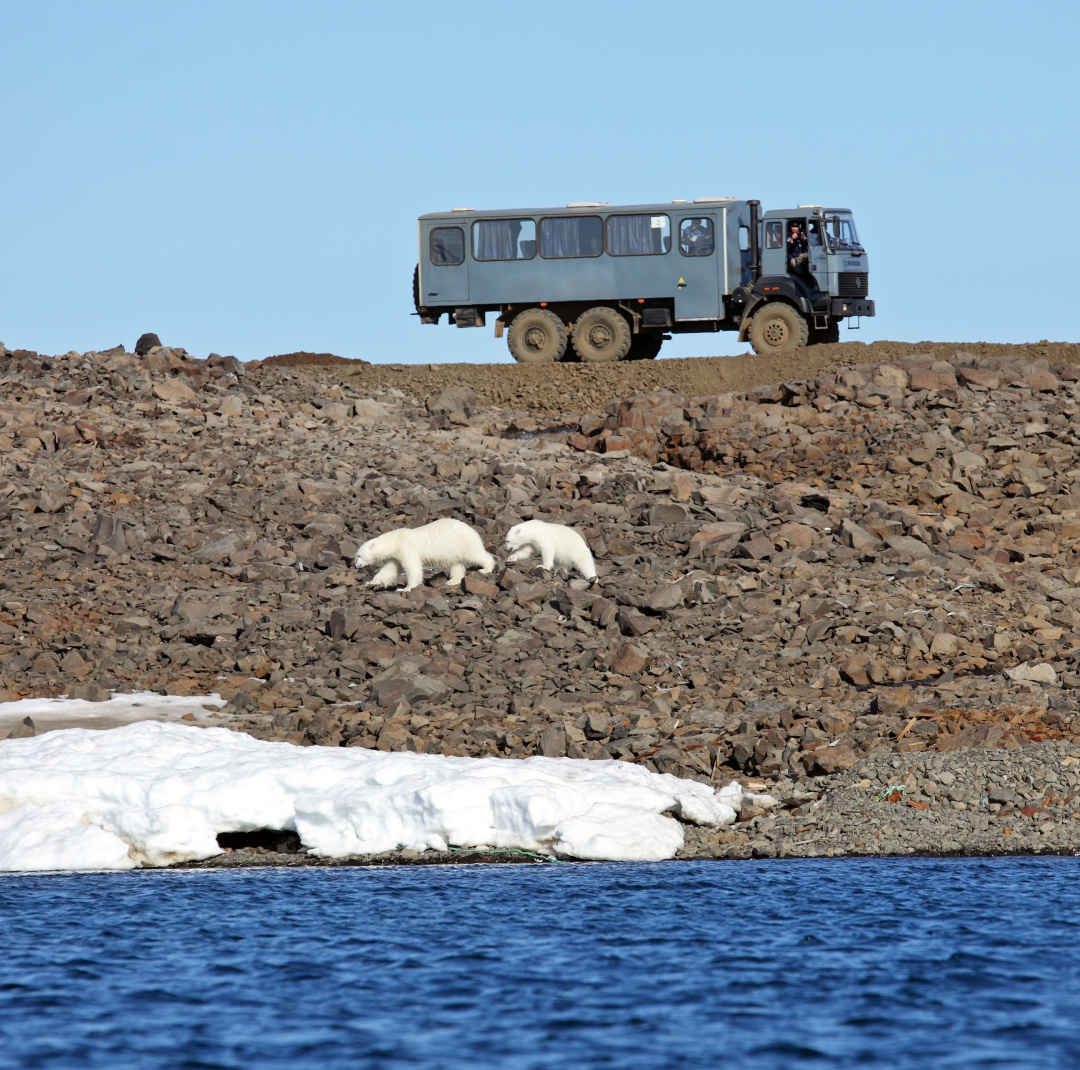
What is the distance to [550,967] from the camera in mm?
7480

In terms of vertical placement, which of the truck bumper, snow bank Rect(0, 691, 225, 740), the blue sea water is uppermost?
the truck bumper

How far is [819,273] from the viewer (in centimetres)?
2644

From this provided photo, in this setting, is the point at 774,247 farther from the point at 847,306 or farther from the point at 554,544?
the point at 554,544

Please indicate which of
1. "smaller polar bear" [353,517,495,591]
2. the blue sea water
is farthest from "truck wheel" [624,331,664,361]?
the blue sea water

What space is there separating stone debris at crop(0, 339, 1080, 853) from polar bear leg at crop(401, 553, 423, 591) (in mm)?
256

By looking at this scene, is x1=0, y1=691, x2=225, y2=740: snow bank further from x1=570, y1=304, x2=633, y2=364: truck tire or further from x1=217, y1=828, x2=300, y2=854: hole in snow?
x1=570, y1=304, x2=633, y2=364: truck tire

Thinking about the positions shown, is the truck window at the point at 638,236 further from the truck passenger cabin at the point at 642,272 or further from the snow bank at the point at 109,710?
the snow bank at the point at 109,710

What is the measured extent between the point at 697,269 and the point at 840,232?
270 cm

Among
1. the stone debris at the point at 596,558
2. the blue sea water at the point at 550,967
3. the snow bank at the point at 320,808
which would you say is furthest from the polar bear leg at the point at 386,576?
Answer: the blue sea water at the point at 550,967

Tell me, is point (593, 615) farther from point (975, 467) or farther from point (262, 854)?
point (975, 467)

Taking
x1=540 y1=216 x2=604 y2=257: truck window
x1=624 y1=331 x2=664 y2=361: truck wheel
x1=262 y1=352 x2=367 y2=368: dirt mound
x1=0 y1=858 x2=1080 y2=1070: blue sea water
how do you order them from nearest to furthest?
x1=0 y1=858 x2=1080 y2=1070: blue sea water < x1=540 y1=216 x2=604 y2=257: truck window < x1=624 y1=331 x2=664 y2=361: truck wheel < x1=262 y1=352 x2=367 y2=368: dirt mound

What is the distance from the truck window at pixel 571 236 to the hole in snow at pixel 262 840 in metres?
18.2

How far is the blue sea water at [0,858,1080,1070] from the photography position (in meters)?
6.37

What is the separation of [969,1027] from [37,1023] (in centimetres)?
428
